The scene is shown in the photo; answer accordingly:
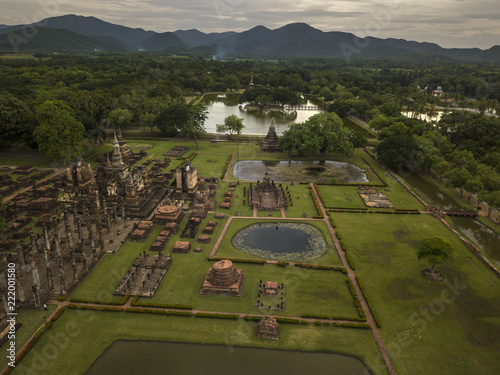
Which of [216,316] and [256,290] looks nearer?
[216,316]

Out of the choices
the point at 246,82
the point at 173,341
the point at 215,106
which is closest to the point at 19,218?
the point at 173,341

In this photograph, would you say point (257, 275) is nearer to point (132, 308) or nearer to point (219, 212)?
point (132, 308)

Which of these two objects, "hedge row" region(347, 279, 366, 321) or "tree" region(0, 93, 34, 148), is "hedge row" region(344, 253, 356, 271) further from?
"tree" region(0, 93, 34, 148)

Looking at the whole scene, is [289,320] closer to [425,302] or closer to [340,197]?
[425,302]

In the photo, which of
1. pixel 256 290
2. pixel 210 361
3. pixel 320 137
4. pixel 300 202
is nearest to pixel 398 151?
pixel 320 137

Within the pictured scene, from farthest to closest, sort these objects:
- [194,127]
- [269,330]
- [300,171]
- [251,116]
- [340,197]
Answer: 1. [251,116]
2. [194,127]
3. [300,171]
4. [340,197]
5. [269,330]

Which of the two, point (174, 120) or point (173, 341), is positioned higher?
point (174, 120)
